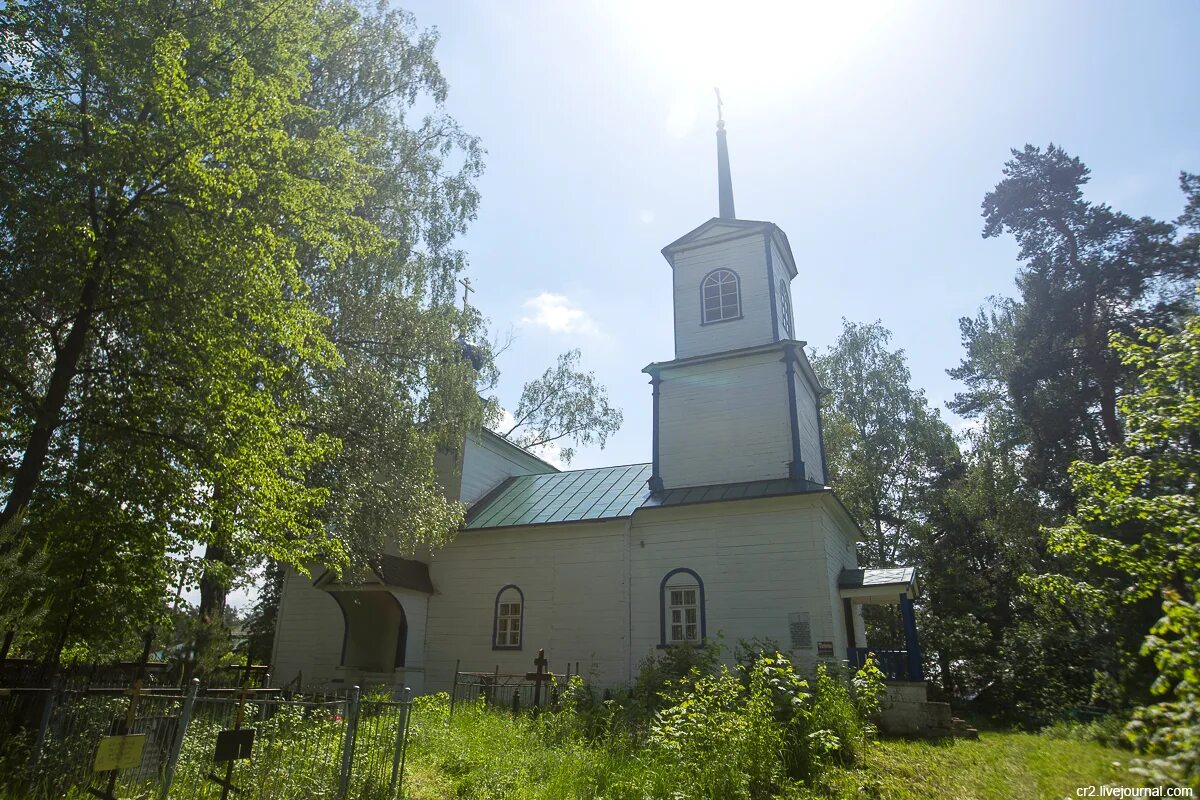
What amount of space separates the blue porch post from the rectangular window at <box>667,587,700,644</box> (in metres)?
4.21

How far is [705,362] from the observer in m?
17.9

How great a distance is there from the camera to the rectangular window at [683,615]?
15125mm

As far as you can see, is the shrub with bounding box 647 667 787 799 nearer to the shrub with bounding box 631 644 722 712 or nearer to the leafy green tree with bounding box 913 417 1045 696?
the shrub with bounding box 631 644 722 712

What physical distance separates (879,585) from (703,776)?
30.2 ft

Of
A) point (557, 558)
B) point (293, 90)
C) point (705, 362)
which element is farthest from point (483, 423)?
point (293, 90)

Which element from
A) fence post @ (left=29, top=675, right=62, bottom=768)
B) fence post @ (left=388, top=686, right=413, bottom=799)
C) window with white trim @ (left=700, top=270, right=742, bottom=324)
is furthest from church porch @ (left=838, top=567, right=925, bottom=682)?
fence post @ (left=29, top=675, right=62, bottom=768)

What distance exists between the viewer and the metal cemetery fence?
19.8 feet

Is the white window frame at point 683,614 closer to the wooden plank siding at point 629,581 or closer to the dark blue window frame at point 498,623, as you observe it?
the wooden plank siding at point 629,581

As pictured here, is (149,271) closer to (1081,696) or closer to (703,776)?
(703,776)

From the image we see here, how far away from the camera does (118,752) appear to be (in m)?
5.39

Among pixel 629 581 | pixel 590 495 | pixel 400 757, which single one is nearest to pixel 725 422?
pixel 590 495

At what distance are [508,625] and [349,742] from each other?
10535 millimetres

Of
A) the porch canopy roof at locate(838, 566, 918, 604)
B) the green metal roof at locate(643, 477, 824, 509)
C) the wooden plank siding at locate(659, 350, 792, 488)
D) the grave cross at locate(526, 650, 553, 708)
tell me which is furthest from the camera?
the wooden plank siding at locate(659, 350, 792, 488)

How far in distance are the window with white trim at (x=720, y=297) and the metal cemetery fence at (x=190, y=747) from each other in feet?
44.0
